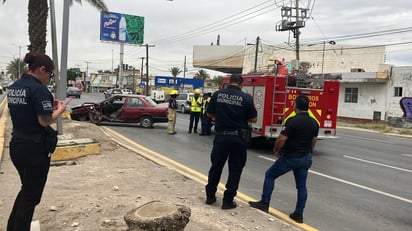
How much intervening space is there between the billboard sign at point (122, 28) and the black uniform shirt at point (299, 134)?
153 feet

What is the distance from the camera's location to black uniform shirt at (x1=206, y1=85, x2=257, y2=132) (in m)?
5.11

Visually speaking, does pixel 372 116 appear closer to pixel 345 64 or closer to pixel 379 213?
pixel 345 64

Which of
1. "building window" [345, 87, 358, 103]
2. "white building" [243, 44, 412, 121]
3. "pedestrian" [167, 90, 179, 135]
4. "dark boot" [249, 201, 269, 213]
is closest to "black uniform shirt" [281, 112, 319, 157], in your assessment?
"dark boot" [249, 201, 269, 213]

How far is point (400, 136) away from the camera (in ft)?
68.8

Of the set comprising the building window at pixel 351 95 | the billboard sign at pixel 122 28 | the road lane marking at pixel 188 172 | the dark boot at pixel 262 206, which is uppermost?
the billboard sign at pixel 122 28

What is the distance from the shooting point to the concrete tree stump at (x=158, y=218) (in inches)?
133

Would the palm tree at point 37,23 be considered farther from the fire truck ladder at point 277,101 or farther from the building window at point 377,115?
the building window at point 377,115

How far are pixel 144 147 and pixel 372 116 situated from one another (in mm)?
22235

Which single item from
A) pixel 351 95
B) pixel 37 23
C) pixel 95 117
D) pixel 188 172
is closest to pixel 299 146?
pixel 188 172

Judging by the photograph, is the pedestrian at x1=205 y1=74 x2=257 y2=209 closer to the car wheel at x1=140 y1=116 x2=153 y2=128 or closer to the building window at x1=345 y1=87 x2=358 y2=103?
the car wheel at x1=140 y1=116 x2=153 y2=128

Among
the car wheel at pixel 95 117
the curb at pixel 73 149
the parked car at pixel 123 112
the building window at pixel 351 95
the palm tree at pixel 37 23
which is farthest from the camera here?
the building window at pixel 351 95

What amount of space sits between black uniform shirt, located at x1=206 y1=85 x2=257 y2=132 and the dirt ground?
3.69 feet

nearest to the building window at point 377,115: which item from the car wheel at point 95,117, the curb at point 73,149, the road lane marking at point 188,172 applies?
Result: the car wheel at point 95,117

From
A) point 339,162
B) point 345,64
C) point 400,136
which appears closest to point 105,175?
point 339,162
